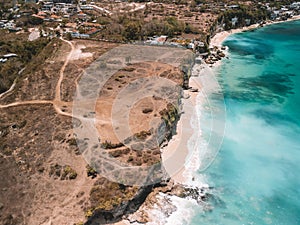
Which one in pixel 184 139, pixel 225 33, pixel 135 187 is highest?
pixel 135 187

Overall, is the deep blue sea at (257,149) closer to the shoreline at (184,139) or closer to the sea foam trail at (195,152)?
the sea foam trail at (195,152)

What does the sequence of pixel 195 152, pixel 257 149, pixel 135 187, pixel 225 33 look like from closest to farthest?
1. pixel 135 187
2. pixel 195 152
3. pixel 257 149
4. pixel 225 33

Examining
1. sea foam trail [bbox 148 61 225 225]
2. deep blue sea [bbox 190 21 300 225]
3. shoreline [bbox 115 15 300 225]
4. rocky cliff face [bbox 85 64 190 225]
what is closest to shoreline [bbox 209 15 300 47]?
deep blue sea [bbox 190 21 300 225]

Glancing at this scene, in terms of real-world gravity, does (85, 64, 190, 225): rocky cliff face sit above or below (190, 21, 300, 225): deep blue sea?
above

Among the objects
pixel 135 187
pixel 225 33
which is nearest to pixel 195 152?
pixel 135 187

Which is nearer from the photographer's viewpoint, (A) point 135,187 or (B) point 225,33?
(A) point 135,187

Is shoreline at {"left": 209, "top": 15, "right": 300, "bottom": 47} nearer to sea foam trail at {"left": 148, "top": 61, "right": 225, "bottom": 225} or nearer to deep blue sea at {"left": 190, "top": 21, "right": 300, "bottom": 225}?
deep blue sea at {"left": 190, "top": 21, "right": 300, "bottom": 225}

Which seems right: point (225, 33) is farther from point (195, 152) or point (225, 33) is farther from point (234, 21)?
point (195, 152)

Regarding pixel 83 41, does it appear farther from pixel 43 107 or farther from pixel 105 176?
pixel 105 176

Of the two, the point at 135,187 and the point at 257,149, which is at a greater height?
the point at 135,187
